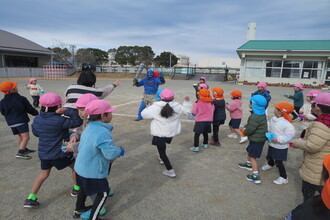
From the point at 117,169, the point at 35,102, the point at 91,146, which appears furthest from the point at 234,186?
the point at 35,102

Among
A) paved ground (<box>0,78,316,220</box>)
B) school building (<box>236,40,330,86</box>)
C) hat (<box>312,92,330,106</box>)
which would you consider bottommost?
paved ground (<box>0,78,316,220</box>)

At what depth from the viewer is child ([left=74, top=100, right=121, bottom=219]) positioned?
6.71 feet

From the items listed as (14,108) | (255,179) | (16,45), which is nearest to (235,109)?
(255,179)

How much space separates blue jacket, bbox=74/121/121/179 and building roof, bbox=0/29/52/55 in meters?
31.1

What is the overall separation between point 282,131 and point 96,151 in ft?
8.31

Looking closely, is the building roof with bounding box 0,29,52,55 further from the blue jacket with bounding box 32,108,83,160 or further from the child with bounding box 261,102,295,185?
the child with bounding box 261,102,295,185

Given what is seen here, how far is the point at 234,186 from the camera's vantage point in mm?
3143

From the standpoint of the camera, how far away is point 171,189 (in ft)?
9.93

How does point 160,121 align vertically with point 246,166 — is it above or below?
above

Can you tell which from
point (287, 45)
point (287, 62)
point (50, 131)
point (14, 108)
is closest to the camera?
point (50, 131)

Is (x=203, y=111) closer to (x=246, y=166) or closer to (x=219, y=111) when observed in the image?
(x=219, y=111)

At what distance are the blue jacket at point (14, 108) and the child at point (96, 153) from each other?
2.08 meters

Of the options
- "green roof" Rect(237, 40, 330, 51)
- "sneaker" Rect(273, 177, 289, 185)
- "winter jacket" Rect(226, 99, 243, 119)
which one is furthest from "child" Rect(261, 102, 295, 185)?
"green roof" Rect(237, 40, 330, 51)

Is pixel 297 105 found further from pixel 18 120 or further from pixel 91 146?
pixel 18 120
